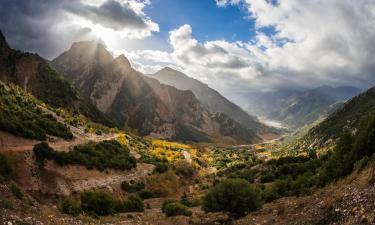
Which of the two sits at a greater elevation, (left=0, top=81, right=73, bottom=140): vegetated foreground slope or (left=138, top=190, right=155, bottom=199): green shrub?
(left=0, top=81, right=73, bottom=140): vegetated foreground slope

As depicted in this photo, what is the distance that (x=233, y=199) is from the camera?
113ft

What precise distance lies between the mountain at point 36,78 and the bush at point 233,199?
124044 mm

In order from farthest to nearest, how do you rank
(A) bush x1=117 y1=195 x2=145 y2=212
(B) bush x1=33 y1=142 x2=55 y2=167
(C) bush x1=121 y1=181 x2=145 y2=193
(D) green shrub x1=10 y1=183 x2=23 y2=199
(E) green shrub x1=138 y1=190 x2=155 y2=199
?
(C) bush x1=121 y1=181 x2=145 y2=193
(E) green shrub x1=138 y1=190 x2=155 y2=199
(B) bush x1=33 y1=142 x2=55 y2=167
(A) bush x1=117 y1=195 x2=145 y2=212
(D) green shrub x1=10 y1=183 x2=23 y2=199

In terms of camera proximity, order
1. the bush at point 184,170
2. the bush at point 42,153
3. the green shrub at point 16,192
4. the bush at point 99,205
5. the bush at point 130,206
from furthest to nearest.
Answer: the bush at point 184,170
the bush at point 42,153
the bush at point 130,206
the bush at point 99,205
the green shrub at point 16,192

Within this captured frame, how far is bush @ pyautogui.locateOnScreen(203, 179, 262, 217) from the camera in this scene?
3381 cm

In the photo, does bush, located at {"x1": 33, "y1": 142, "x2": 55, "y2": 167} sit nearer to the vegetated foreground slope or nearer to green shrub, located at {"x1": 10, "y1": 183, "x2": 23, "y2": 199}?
the vegetated foreground slope

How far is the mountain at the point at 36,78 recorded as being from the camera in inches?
5999

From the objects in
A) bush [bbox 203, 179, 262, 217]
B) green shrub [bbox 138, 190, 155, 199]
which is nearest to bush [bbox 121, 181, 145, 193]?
green shrub [bbox 138, 190, 155, 199]

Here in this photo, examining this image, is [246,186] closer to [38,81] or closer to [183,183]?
[183,183]

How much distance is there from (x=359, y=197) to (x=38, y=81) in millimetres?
158173

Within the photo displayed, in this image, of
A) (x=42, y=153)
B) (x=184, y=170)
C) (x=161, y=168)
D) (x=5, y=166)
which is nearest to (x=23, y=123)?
(x=42, y=153)

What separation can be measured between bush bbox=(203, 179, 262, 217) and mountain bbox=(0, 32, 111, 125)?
124044mm

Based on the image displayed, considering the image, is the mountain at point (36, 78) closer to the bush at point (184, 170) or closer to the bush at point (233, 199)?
the bush at point (184, 170)

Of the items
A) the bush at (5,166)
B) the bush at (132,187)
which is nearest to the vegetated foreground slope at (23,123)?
the bush at (5,166)
